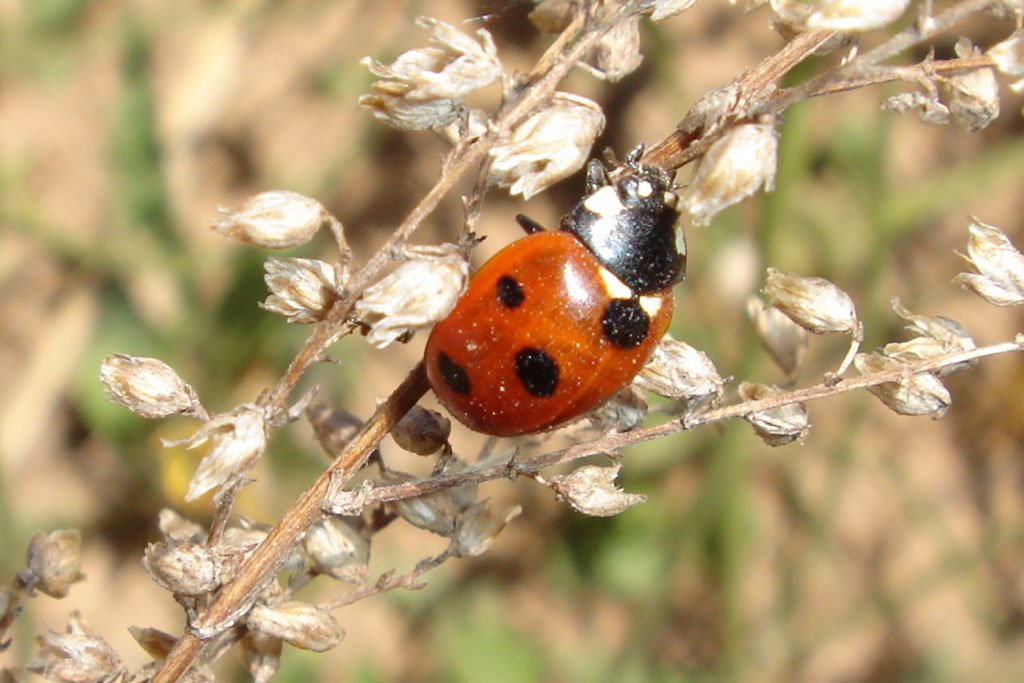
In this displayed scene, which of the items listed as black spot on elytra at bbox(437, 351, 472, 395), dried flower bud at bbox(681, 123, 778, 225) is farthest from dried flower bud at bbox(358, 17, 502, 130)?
black spot on elytra at bbox(437, 351, 472, 395)

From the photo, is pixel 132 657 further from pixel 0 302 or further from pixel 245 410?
pixel 245 410

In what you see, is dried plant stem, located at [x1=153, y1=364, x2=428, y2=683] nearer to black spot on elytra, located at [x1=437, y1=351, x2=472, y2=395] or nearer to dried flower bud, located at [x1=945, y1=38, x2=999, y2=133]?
black spot on elytra, located at [x1=437, y1=351, x2=472, y2=395]

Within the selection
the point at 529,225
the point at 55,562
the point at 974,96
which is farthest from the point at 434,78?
the point at 55,562

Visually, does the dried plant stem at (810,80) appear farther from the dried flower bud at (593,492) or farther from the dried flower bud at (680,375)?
the dried flower bud at (593,492)

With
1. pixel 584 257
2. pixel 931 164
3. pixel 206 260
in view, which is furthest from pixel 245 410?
pixel 931 164

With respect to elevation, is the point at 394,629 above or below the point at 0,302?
below

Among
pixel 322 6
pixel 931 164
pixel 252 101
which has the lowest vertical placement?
pixel 931 164
